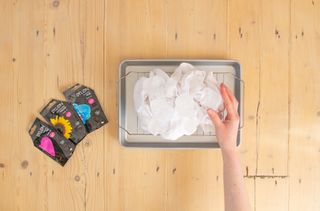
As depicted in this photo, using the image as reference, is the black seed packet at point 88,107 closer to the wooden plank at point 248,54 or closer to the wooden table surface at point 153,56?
the wooden table surface at point 153,56

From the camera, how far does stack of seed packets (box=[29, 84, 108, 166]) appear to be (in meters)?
1.07

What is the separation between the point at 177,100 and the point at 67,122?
37 centimetres

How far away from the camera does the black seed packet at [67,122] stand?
42.1 inches

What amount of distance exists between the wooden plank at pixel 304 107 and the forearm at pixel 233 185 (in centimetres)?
25

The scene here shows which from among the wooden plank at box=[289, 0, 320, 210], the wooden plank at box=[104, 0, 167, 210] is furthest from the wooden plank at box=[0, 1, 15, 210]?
the wooden plank at box=[289, 0, 320, 210]

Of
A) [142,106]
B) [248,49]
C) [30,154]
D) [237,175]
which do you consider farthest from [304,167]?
[30,154]

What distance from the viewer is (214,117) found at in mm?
943

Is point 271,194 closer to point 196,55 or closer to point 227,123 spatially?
point 227,123

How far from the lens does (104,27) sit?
109 centimetres

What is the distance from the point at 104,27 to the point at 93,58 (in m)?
0.11

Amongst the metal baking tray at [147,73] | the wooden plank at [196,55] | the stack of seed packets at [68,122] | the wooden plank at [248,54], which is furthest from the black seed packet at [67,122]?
the wooden plank at [248,54]

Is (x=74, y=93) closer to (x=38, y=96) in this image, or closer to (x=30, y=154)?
(x=38, y=96)

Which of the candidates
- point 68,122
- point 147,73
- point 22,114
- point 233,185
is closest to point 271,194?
point 233,185

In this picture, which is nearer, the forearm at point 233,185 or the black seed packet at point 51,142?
the forearm at point 233,185
